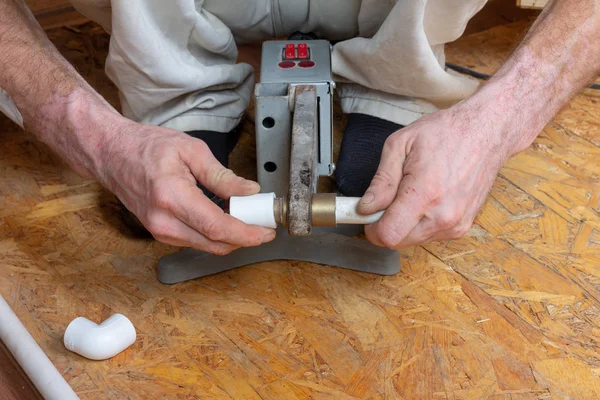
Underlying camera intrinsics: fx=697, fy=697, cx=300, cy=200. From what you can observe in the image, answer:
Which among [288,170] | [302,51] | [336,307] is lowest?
[336,307]

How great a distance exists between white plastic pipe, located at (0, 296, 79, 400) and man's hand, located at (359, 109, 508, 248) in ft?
1.51

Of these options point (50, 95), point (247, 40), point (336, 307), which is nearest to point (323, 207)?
point (336, 307)

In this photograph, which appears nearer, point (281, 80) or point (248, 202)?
point (248, 202)

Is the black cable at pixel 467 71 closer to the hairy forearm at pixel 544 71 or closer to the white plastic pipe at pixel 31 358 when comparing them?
the hairy forearm at pixel 544 71

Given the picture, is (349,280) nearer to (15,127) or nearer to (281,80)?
(281,80)

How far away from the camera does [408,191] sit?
0.90m

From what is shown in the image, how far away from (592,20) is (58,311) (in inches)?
36.6

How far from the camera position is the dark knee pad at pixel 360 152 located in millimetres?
1254

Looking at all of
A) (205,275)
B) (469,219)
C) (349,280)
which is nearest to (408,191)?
(469,219)

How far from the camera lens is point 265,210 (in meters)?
0.91

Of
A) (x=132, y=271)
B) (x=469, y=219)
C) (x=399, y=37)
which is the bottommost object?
(x=132, y=271)

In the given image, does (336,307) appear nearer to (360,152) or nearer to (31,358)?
(360,152)

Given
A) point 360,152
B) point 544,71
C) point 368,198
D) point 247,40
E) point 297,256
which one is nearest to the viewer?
point 368,198

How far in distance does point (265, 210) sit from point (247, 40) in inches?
26.2
